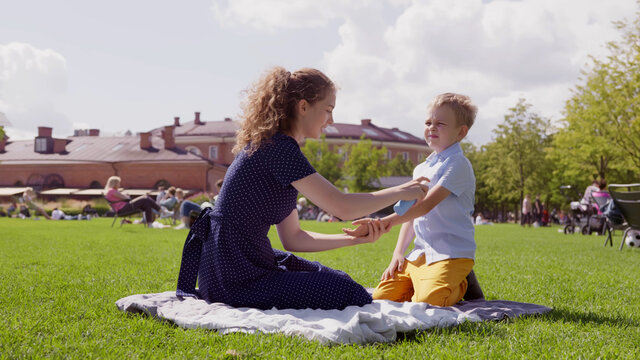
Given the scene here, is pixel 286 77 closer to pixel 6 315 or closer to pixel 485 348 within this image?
pixel 485 348

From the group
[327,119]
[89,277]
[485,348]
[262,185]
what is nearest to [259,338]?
[262,185]

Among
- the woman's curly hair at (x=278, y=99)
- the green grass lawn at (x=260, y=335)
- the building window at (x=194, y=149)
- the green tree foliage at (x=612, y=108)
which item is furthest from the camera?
the building window at (x=194, y=149)

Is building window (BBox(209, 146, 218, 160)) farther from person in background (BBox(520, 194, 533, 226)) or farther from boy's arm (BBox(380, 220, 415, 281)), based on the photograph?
boy's arm (BBox(380, 220, 415, 281))

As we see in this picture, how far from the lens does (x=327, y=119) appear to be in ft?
12.1

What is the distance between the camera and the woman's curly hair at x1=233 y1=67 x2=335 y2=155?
3482mm

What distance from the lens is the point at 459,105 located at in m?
4.23

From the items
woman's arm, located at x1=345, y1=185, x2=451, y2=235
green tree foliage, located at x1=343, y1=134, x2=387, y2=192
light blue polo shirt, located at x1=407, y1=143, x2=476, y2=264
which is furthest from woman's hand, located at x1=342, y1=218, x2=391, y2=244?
green tree foliage, located at x1=343, y1=134, x2=387, y2=192

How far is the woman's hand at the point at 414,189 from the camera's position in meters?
3.64

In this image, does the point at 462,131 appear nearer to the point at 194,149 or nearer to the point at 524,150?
the point at 524,150

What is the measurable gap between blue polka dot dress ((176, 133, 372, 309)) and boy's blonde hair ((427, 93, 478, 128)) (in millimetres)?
1398

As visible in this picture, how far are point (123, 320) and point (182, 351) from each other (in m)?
0.94

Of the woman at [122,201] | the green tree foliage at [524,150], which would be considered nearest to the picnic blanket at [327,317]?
the woman at [122,201]

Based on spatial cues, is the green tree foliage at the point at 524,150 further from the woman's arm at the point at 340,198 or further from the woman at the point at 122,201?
the woman's arm at the point at 340,198

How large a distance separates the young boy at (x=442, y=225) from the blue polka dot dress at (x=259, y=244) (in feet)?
1.91
